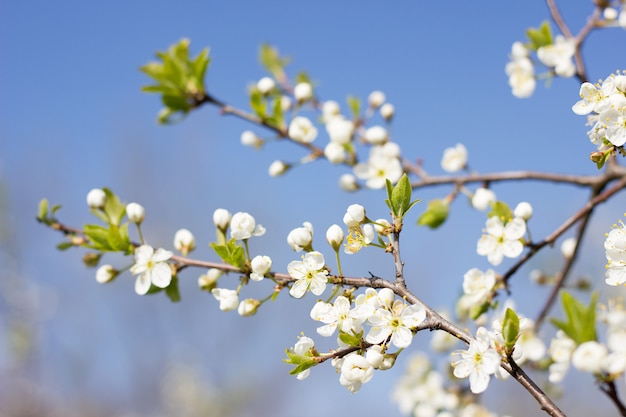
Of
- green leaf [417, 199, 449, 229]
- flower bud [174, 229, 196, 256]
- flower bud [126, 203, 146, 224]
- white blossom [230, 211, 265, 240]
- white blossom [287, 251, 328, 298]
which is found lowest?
green leaf [417, 199, 449, 229]

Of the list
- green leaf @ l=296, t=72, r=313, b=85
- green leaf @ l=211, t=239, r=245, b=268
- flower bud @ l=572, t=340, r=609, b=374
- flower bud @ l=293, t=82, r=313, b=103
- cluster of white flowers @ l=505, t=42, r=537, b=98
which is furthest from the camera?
green leaf @ l=296, t=72, r=313, b=85

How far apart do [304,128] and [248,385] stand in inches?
260

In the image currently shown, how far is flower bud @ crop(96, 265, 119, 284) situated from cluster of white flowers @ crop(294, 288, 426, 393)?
0.67 metres

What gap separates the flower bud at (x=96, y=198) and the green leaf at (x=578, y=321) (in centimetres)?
101

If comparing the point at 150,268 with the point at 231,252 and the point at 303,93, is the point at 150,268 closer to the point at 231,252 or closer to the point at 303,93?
the point at 231,252

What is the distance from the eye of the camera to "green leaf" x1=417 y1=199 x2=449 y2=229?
5.59 feet

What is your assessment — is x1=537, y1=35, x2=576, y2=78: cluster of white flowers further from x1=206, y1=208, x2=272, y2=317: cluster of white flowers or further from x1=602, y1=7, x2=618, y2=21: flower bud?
x1=206, y1=208, x2=272, y2=317: cluster of white flowers

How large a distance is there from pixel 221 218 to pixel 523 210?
0.72 meters

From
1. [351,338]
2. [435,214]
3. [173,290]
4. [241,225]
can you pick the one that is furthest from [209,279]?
[435,214]

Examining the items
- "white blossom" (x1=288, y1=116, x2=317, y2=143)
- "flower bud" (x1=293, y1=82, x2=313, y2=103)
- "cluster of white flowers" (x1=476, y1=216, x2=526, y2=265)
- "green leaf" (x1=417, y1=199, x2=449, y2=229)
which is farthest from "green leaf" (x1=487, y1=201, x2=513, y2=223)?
"flower bud" (x1=293, y1=82, x2=313, y2=103)

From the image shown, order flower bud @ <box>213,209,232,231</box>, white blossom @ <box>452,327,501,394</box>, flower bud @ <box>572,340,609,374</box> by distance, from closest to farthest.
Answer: flower bud @ <box>572,340,609,374</box>, white blossom @ <box>452,327,501,394</box>, flower bud @ <box>213,209,232,231</box>

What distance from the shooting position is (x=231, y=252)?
3.67ft

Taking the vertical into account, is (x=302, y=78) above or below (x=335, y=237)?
above

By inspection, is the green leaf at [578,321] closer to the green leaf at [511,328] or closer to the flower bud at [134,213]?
the green leaf at [511,328]
